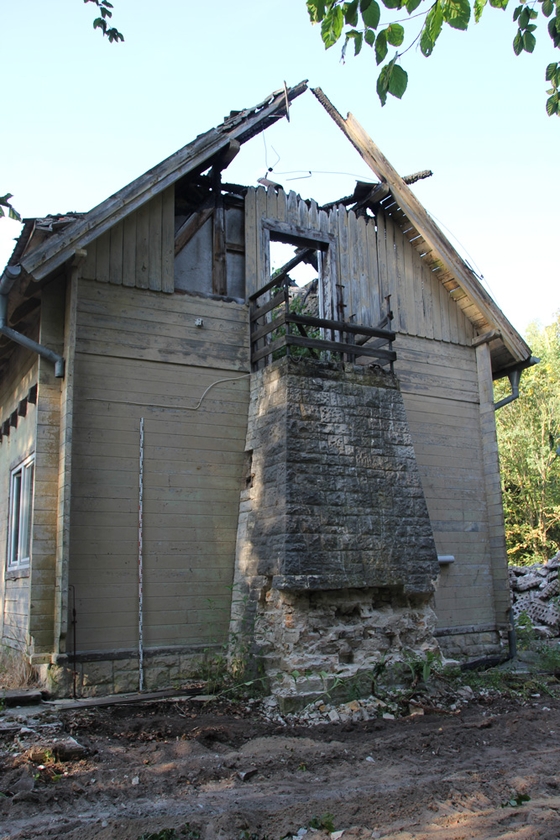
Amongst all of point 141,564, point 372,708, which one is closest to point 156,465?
point 141,564

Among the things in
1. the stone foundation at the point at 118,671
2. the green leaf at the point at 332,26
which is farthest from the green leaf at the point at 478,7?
the stone foundation at the point at 118,671

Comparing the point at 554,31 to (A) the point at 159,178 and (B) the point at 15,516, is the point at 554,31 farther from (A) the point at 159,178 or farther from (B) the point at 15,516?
(B) the point at 15,516

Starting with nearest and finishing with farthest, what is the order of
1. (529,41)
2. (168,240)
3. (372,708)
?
1. (529,41)
2. (372,708)
3. (168,240)

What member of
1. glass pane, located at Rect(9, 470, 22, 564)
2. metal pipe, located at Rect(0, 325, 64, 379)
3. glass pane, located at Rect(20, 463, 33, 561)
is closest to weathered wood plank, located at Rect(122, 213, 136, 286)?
metal pipe, located at Rect(0, 325, 64, 379)

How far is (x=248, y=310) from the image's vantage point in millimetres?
10375

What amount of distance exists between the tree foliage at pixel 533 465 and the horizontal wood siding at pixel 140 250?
19.4 m

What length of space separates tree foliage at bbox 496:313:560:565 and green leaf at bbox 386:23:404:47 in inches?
929

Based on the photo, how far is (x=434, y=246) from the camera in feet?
39.2

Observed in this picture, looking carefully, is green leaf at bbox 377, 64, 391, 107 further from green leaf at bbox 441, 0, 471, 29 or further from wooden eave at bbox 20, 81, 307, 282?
wooden eave at bbox 20, 81, 307, 282

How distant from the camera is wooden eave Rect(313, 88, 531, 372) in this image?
11828 mm

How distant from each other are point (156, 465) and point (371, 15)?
6.48m

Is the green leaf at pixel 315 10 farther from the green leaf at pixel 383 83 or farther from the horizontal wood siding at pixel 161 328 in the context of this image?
the horizontal wood siding at pixel 161 328

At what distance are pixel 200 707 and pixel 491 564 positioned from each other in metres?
5.86

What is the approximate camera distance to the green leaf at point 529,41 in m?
4.21
